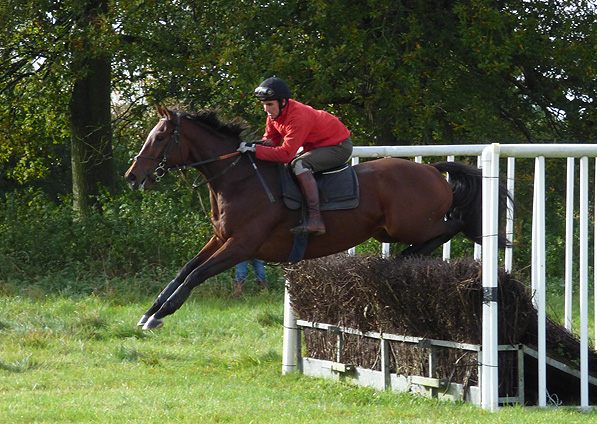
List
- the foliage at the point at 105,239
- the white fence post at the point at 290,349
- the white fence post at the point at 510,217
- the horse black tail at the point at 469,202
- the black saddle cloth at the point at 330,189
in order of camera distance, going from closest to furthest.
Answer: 1. the black saddle cloth at the point at 330,189
2. the white fence post at the point at 510,217
3. the horse black tail at the point at 469,202
4. the white fence post at the point at 290,349
5. the foliage at the point at 105,239

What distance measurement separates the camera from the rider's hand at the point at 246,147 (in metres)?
6.32

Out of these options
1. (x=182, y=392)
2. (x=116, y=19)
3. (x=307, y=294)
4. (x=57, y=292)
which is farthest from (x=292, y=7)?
(x=182, y=392)

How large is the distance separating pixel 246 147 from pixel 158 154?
0.70 metres

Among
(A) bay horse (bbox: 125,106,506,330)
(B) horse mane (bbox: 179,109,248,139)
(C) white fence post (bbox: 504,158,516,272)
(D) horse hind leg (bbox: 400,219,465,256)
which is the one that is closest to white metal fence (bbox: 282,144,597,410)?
(C) white fence post (bbox: 504,158,516,272)

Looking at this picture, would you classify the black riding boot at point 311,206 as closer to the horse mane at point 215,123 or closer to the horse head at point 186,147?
the horse head at point 186,147

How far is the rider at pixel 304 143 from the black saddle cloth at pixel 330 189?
0.08 meters

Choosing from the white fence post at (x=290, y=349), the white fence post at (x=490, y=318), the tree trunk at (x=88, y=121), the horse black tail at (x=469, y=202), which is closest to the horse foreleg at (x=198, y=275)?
the white fence post at (x=290, y=349)

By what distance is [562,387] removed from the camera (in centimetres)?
620

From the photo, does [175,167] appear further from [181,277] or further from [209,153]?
[181,277]

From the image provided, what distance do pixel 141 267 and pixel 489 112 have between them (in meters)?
6.34

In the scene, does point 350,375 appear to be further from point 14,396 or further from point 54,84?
point 54,84

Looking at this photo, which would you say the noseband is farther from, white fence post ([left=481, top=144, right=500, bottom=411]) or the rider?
white fence post ([left=481, top=144, right=500, bottom=411])

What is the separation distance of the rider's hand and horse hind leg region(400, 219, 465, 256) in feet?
5.00

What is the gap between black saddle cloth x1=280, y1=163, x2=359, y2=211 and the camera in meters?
6.27
